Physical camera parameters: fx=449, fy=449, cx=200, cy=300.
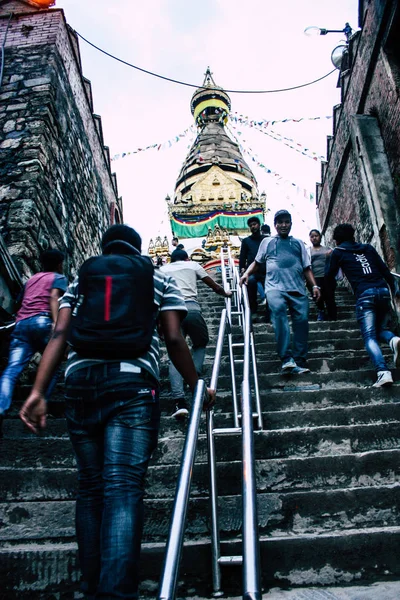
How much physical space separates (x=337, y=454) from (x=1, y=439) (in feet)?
8.04

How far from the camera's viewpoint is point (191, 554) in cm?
218

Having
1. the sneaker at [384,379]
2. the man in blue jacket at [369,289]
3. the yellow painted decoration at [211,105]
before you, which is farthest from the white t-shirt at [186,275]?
the yellow painted decoration at [211,105]

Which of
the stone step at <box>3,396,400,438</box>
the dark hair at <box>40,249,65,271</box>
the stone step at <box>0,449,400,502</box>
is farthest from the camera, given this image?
the dark hair at <box>40,249,65,271</box>

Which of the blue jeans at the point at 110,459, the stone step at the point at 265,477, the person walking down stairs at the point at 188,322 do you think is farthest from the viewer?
the person walking down stairs at the point at 188,322

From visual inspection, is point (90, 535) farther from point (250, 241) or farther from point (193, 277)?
point (250, 241)

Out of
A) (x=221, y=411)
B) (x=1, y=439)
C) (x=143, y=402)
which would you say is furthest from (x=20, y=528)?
(x=221, y=411)

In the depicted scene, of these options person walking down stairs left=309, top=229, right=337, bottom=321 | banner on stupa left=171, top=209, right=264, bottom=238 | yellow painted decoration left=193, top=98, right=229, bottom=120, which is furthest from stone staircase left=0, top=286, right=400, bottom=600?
yellow painted decoration left=193, top=98, right=229, bottom=120

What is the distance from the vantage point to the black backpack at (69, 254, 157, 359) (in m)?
1.86

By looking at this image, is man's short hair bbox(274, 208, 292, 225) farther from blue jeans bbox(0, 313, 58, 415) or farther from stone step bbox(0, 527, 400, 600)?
stone step bbox(0, 527, 400, 600)

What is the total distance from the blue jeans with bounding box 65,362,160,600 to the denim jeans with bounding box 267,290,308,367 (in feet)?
9.36

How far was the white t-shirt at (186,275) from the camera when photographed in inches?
185

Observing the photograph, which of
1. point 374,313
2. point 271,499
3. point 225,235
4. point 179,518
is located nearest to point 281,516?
point 271,499

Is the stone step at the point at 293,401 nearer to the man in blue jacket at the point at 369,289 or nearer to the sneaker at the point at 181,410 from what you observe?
the sneaker at the point at 181,410

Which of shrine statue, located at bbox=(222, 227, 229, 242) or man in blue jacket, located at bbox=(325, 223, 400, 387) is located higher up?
shrine statue, located at bbox=(222, 227, 229, 242)
